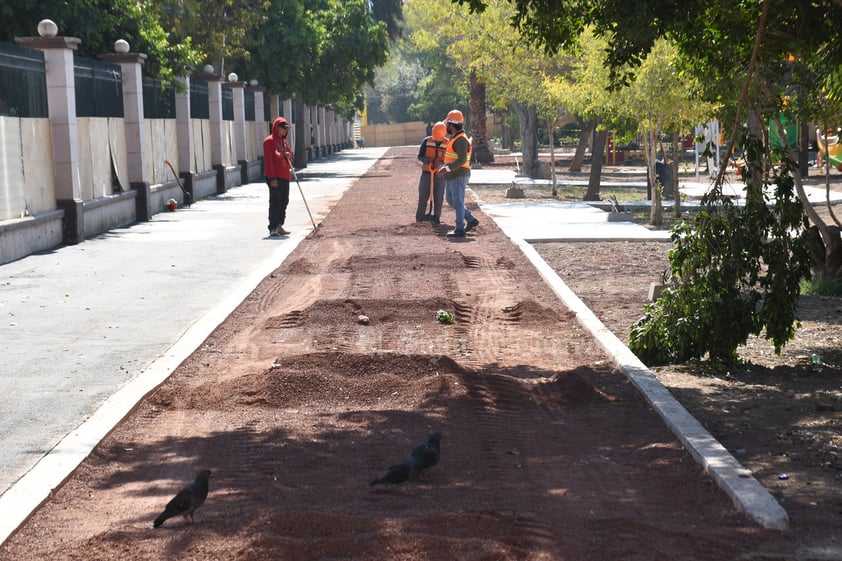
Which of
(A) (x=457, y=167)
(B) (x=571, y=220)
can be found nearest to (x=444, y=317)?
(A) (x=457, y=167)

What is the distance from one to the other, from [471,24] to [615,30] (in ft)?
76.9

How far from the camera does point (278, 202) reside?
1869 centimetres

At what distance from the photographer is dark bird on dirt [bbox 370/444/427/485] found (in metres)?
5.64

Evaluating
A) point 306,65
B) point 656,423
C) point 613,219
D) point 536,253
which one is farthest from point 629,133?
point 306,65

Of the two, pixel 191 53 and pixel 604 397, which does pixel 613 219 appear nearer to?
pixel 191 53

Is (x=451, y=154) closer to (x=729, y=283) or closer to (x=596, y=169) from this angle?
(x=729, y=283)

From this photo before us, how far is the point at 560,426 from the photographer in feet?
23.3

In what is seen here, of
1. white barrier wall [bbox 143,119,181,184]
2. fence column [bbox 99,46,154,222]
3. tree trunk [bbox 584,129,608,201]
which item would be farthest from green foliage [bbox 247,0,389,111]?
fence column [bbox 99,46,154,222]

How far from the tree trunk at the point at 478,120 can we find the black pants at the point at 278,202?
1125 inches

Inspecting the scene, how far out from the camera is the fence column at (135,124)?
22.0m

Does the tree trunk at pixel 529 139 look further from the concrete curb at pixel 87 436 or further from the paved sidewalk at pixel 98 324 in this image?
the concrete curb at pixel 87 436

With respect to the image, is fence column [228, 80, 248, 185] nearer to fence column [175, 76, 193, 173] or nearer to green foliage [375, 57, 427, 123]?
fence column [175, 76, 193, 173]

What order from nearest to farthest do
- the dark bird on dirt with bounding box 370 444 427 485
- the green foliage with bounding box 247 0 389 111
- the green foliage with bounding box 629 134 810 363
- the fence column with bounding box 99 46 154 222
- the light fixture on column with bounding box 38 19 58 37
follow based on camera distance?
the dark bird on dirt with bounding box 370 444 427 485, the green foliage with bounding box 629 134 810 363, the light fixture on column with bounding box 38 19 58 37, the fence column with bounding box 99 46 154 222, the green foliage with bounding box 247 0 389 111

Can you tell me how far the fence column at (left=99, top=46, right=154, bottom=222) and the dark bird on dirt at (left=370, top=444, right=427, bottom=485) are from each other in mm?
17303
